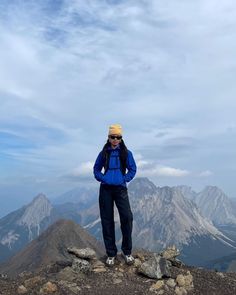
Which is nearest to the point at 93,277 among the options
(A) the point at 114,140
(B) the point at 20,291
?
(B) the point at 20,291

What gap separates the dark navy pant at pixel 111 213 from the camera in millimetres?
19656

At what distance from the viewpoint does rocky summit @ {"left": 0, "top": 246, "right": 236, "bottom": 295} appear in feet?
58.6

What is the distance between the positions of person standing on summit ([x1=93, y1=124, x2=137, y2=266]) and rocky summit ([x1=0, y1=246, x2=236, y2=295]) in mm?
1005

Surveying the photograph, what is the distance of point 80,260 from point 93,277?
149 centimetres

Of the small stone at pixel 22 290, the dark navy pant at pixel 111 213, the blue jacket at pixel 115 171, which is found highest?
the blue jacket at pixel 115 171

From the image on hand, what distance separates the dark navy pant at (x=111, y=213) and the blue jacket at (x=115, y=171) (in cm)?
50

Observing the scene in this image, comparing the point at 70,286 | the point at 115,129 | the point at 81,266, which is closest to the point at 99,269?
the point at 81,266

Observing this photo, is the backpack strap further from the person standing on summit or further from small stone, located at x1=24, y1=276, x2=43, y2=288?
small stone, located at x1=24, y1=276, x2=43, y2=288

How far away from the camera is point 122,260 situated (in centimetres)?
2086

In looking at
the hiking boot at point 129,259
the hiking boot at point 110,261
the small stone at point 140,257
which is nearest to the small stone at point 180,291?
the hiking boot at point 129,259

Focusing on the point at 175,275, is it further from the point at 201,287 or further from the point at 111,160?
the point at 111,160

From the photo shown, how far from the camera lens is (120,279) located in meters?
18.8

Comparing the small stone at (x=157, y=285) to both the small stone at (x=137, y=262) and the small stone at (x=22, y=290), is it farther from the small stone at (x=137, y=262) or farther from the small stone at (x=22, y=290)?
the small stone at (x=22, y=290)

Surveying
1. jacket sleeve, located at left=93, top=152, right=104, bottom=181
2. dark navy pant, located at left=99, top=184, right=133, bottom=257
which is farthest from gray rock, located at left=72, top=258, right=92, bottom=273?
jacket sleeve, located at left=93, top=152, right=104, bottom=181
